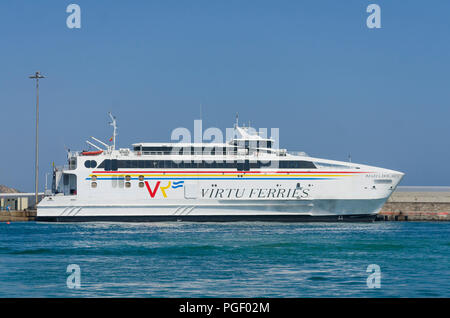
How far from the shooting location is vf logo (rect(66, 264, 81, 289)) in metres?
16.0

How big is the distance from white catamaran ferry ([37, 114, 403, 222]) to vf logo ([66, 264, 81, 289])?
51.6 ft

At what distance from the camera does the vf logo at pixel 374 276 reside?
52.3 feet

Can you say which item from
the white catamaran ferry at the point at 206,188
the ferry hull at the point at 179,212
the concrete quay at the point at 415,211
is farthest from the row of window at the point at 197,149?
the concrete quay at the point at 415,211

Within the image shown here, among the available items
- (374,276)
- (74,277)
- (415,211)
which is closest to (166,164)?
(415,211)

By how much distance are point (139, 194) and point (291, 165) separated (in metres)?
9.11

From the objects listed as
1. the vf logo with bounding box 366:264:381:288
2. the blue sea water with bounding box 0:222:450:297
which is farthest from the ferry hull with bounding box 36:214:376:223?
the vf logo with bounding box 366:264:381:288

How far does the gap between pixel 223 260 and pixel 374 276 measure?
5544mm

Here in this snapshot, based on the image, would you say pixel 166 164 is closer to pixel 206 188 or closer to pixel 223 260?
pixel 206 188

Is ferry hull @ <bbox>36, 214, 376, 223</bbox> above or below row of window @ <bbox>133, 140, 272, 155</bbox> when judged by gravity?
below

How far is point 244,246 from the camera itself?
2486 centimetres

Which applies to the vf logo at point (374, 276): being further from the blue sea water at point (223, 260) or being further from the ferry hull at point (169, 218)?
the ferry hull at point (169, 218)

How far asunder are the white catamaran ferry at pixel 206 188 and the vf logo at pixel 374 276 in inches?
626

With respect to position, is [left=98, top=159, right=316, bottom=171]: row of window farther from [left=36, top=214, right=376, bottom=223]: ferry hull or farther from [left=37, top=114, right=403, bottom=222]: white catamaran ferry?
[left=36, top=214, right=376, bottom=223]: ferry hull
